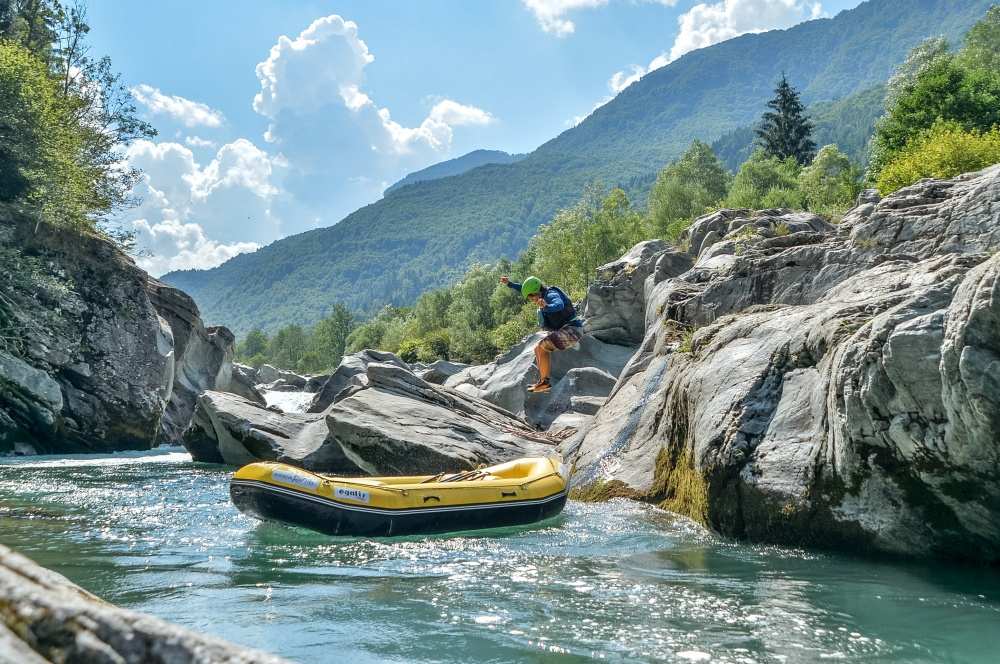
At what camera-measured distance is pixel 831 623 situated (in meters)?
6.09

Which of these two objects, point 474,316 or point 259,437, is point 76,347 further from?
point 474,316

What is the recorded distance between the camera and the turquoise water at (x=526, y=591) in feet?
18.2

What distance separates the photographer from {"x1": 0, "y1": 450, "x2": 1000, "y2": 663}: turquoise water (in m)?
5.54

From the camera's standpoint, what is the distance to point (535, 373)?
2555 cm

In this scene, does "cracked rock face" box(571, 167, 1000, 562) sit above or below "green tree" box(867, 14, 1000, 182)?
below

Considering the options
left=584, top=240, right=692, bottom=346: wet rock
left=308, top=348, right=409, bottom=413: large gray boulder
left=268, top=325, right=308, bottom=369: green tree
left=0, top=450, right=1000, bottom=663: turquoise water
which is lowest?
left=0, top=450, right=1000, bottom=663: turquoise water

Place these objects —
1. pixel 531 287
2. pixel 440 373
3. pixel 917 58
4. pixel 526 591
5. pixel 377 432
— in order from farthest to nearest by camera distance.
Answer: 1. pixel 917 58
2. pixel 440 373
3. pixel 531 287
4. pixel 377 432
5. pixel 526 591

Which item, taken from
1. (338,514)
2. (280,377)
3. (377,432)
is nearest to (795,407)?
(338,514)

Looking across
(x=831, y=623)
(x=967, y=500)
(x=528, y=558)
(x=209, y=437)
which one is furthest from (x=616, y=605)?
(x=209, y=437)

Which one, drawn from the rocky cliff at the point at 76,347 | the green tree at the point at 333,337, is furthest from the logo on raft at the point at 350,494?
the green tree at the point at 333,337

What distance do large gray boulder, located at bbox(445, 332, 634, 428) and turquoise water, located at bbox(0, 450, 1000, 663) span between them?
11.7 metres

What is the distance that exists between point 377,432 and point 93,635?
43.8ft

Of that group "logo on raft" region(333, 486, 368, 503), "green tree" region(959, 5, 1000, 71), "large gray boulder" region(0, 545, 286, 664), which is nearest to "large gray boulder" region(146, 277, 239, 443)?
"logo on raft" region(333, 486, 368, 503)

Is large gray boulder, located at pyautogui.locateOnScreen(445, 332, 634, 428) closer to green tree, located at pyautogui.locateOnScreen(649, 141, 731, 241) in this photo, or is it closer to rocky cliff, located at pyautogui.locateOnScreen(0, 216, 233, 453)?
rocky cliff, located at pyautogui.locateOnScreen(0, 216, 233, 453)
